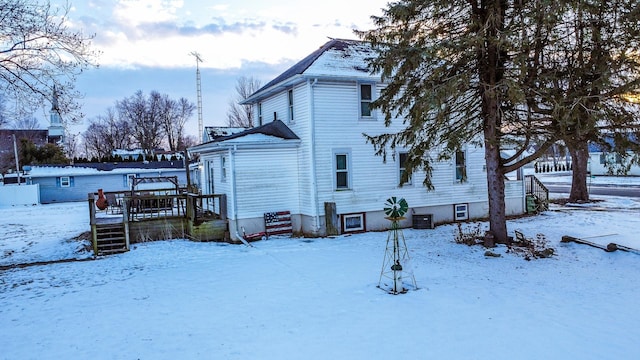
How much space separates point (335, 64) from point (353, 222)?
Answer: 5.86 meters

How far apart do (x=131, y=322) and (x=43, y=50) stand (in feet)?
26.4

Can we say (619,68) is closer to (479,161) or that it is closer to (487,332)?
(487,332)

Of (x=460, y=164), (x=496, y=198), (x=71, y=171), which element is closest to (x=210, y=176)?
(x=460, y=164)

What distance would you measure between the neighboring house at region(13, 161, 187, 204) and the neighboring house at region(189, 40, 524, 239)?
2088cm

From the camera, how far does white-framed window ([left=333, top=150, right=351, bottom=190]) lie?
1531cm

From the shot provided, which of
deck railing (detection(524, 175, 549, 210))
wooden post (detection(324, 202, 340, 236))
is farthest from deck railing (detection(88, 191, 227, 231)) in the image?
deck railing (detection(524, 175, 549, 210))

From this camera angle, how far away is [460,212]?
17.5 meters

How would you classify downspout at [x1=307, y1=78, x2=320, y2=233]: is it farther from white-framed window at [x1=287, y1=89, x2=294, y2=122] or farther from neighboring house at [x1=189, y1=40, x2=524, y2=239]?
white-framed window at [x1=287, y1=89, x2=294, y2=122]

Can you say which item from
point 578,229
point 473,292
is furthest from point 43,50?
point 578,229

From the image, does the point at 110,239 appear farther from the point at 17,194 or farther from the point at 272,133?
the point at 17,194

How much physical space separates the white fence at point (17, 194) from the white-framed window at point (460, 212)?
30.8 meters

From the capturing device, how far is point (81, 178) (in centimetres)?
3409

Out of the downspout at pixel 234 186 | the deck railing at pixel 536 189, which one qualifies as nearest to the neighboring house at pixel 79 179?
the downspout at pixel 234 186

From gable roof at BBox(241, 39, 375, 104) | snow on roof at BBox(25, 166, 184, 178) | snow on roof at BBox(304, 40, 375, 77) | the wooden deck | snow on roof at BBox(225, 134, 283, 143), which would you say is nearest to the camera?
the wooden deck
